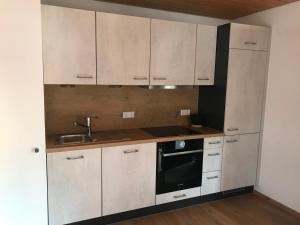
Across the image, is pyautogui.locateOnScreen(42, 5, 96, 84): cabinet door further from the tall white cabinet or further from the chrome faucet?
the tall white cabinet

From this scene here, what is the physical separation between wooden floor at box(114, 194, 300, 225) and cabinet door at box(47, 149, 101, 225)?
48 centimetres

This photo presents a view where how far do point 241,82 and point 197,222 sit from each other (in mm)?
1720

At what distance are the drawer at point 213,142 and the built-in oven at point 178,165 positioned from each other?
0.07 meters

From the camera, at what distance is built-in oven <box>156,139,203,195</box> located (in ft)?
8.61

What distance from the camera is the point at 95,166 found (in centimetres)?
230

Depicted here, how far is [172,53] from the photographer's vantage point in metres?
2.72

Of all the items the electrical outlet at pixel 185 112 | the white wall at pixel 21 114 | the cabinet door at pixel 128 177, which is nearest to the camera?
the white wall at pixel 21 114

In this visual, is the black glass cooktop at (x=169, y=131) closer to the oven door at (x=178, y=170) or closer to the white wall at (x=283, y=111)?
the oven door at (x=178, y=170)

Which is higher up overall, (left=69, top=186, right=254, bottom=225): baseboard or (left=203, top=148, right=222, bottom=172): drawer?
(left=203, top=148, right=222, bottom=172): drawer

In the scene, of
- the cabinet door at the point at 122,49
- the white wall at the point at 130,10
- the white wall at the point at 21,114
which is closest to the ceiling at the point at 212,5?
the white wall at the point at 130,10

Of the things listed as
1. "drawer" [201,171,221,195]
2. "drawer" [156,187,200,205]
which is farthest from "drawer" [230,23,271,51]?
"drawer" [156,187,200,205]

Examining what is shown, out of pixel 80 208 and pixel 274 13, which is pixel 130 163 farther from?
pixel 274 13

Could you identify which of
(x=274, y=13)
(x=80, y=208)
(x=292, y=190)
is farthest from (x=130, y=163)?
(x=274, y=13)

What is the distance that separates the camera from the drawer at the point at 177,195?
8.73 ft
